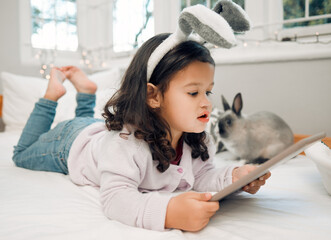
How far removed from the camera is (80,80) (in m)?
1.33

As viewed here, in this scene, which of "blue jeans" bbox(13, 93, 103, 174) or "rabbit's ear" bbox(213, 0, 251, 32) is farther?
"blue jeans" bbox(13, 93, 103, 174)

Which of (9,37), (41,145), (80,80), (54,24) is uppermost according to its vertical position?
(54,24)

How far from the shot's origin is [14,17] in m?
2.40

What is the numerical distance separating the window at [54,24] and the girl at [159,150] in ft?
6.40

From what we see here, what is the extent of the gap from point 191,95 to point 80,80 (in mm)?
757

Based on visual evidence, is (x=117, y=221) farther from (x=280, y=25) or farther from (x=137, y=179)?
(x=280, y=25)

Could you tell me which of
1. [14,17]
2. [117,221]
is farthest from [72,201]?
[14,17]

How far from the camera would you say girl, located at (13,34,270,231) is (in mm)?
592

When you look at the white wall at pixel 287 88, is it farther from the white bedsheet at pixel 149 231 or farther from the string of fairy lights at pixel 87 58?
the white bedsheet at pixel 149 231

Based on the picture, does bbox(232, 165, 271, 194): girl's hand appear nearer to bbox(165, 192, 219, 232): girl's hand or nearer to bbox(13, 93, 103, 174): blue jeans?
bbox(165, 192, 219, 232): girl's hand

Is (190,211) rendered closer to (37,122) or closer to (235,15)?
(235,15)

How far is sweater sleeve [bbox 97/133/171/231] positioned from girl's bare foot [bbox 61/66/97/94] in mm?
658

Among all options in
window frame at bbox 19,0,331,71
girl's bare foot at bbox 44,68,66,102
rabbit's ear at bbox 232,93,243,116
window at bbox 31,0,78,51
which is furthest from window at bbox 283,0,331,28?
window at bbox 31,0,78,51

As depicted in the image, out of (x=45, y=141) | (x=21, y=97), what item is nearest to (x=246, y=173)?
(x=45, y=141)
